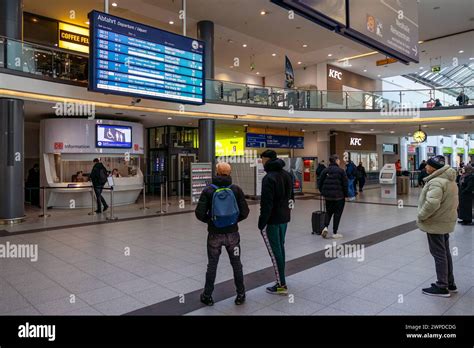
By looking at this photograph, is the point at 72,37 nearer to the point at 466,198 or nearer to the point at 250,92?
the point at 250,92

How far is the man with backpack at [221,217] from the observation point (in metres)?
3.53

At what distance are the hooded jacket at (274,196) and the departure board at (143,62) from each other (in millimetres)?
5746

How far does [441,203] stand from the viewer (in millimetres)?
3828

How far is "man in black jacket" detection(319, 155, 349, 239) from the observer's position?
702 cm

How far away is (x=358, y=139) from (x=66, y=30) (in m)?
17.4

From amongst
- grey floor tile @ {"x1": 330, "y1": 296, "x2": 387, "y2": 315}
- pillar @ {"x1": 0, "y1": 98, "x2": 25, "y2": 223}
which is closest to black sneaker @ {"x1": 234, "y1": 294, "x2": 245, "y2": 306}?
grey floor tile @ {"x1": 330, "y1": 296, "x2": 387, "y2": 315}

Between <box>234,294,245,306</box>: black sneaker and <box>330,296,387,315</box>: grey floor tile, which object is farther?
<box>234,294,245,306</box>: black sneaker

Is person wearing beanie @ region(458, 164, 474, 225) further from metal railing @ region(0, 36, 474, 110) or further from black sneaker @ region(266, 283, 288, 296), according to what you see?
metal railing @ region(0, 36, 474, 110)

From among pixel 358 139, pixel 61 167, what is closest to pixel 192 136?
pixel 61 167

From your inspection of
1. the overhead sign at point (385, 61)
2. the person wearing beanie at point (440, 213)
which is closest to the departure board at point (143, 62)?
the person wearing beanie at point (440, 213)

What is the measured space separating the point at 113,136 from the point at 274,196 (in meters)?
10.4

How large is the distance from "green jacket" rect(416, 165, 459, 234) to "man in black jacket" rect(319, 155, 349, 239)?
10.3 feet

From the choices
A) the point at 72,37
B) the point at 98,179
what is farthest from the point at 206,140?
the point at 72,37

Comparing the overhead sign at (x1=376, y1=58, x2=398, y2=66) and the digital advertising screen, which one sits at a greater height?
the overhead sign at (x1=376, y1=58, x2=398, y2=66)
